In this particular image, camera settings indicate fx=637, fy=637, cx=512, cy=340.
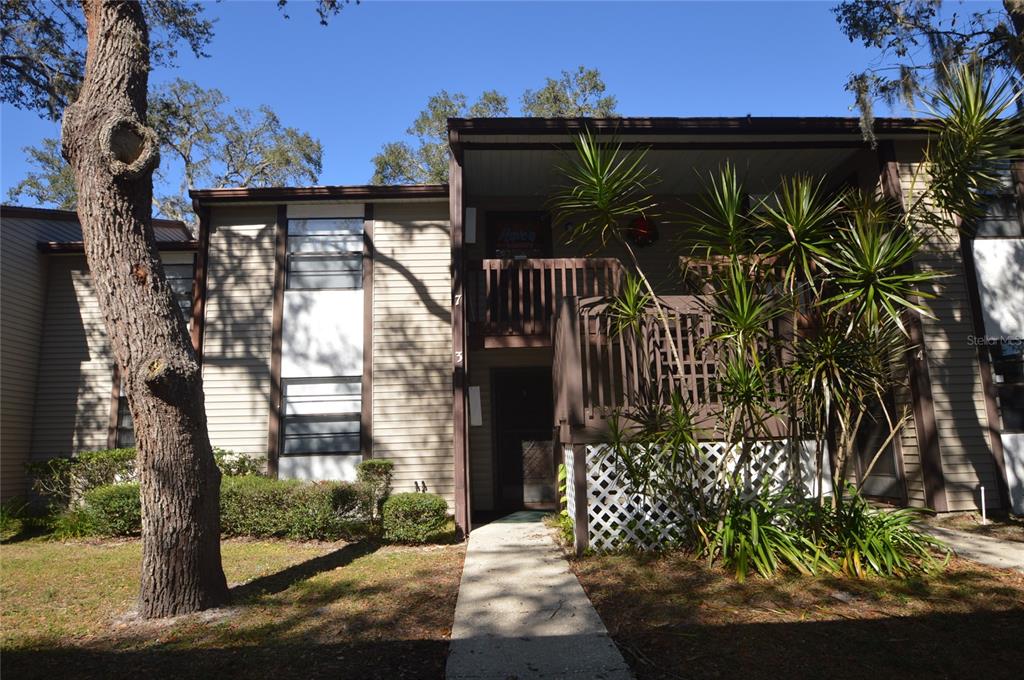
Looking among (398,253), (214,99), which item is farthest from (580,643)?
(214,99)

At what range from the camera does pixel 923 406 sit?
9008 millimetres

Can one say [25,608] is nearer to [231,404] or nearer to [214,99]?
[231,404]

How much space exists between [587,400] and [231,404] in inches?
249

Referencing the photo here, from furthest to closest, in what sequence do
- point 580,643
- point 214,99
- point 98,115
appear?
point 214,99, point 98,115, point 580,643

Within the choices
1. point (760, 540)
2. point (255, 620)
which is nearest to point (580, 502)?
point (760, 540)

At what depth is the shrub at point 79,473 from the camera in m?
9.85

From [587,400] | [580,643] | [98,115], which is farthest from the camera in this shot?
[587,400]

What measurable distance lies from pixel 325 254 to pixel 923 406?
9.47 metres

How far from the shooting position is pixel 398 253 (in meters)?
10.8

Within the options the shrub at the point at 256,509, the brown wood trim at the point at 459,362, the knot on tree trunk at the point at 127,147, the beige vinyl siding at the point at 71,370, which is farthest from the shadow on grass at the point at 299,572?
the beige vinyl siding at the point at 71,370

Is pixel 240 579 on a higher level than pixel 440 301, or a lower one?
lower

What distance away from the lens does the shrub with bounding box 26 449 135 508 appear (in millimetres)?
9852

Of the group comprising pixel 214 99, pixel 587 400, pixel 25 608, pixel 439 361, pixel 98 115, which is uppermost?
pixel 214 99
